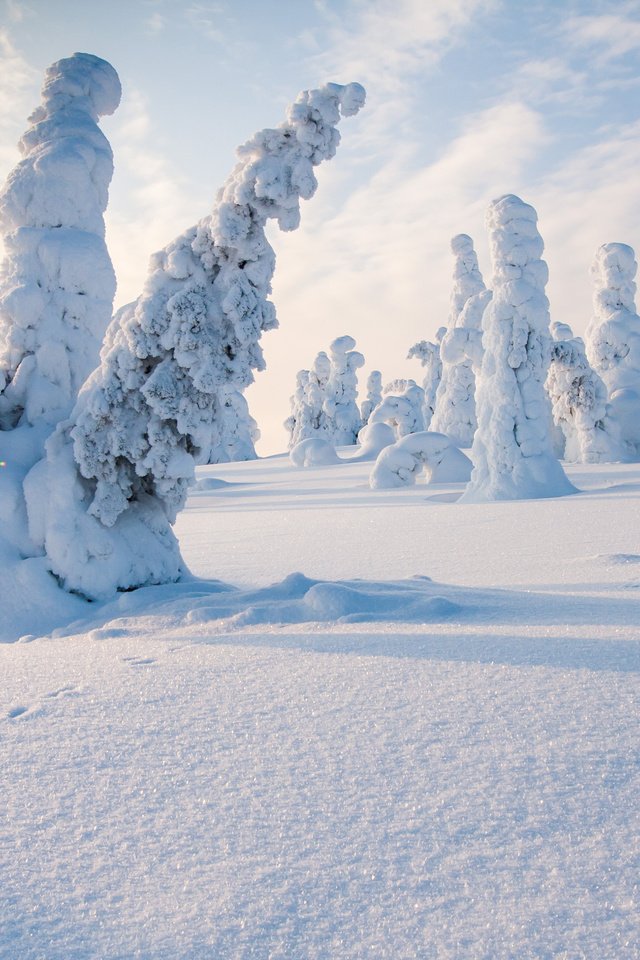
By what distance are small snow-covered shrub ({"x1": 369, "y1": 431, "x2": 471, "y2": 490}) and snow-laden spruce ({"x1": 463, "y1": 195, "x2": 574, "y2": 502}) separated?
2.24m

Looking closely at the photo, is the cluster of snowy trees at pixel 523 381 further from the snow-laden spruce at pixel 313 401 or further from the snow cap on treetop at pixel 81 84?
the snow-laden spruce at pixel 313 401

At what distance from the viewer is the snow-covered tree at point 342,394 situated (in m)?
32.7

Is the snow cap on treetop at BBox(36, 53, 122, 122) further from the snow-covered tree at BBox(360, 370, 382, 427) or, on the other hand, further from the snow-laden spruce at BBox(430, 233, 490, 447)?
the snow-covered tree at BBox(360, 370, 382, 427)

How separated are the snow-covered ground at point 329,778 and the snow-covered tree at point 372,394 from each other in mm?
34708

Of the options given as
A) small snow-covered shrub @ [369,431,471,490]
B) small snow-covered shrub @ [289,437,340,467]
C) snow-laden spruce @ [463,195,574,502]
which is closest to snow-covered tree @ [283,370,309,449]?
small snow-covered shrub @ [289,437,340,467]

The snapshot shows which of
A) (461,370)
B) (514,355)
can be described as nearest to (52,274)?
(514,355)

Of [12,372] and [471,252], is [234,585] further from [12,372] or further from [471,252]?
[471,252]

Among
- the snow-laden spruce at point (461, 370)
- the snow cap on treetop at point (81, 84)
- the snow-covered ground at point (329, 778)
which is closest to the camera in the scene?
the snow-covered ground at point (329, 778)

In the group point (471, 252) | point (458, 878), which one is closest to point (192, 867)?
point (458, 878)

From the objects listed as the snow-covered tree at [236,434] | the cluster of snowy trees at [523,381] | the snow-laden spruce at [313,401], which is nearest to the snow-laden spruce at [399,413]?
the cluster of snowy trees at [523,381]

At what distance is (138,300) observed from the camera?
4.60 meters

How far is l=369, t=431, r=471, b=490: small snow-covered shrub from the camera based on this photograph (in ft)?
44.8

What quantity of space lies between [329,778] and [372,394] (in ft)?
122

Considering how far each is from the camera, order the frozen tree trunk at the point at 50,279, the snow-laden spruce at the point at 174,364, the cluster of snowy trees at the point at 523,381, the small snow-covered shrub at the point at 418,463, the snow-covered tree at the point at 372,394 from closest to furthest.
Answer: the snow-laden spruce at the point at 174,364, the frozen tree trunk at the point at 50,279, the cluster of snowy trees at the point at 523,381, the small snow-covered shrub at the point at 418,463, the snow-covered tree at the point at 372,394
